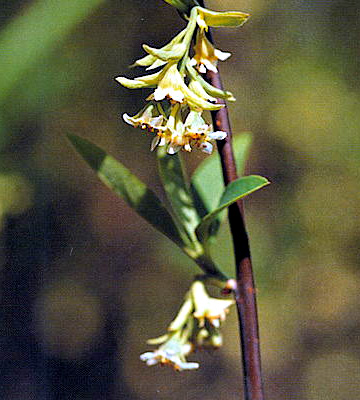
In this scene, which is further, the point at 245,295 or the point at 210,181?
the point at 210,181

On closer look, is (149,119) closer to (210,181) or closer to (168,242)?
(210,181)

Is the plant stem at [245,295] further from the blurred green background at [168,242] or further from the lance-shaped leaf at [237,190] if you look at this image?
the blurred green background at [168,242]

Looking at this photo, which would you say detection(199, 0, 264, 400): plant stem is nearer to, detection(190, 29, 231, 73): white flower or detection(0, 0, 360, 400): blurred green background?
detection(190, 29, 231, 73): white flower

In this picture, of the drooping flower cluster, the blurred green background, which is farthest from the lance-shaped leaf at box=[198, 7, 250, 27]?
the blurred green background

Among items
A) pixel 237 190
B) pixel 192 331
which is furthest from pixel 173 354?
pixel 237 190

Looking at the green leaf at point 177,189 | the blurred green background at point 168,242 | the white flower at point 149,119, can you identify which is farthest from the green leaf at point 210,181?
the blurred green background at point 168,242

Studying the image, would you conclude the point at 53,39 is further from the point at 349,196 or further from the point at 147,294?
the point at 349,196
